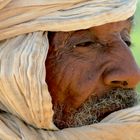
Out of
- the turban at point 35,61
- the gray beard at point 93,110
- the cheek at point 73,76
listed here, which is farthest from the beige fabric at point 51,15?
the gray beard at point 93,110

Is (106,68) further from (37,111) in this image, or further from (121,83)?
(37,111)

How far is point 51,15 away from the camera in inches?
150

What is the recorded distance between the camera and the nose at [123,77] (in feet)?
12.6

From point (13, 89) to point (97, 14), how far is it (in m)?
0.45

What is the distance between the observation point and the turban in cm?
369

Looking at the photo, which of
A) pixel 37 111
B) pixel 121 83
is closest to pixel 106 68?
pixel 121 83

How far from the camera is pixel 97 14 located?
3.82 meters

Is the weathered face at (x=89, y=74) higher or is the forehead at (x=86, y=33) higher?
the forehead at (x=86, y=33)

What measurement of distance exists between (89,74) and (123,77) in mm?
136

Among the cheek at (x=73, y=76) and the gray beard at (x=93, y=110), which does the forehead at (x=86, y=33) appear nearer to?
the cheek at (x=73, y=76)

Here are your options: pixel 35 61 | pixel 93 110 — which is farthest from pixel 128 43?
pixel 35 61

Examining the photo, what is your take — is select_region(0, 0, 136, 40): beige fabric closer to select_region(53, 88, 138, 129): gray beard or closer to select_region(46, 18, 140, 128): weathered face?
select_region(46, 18, 140, 128): weathered face

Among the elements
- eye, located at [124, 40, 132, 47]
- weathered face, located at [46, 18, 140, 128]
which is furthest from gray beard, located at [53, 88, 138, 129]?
eye, located at [124, 40, 132, 47]

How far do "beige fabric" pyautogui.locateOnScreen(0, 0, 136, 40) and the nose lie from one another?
205 millimetres
